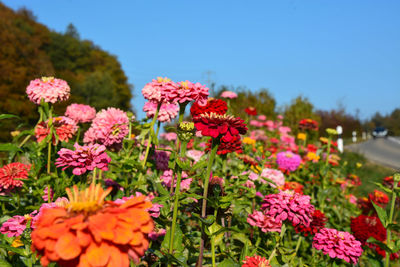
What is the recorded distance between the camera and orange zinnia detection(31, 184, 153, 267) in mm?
737

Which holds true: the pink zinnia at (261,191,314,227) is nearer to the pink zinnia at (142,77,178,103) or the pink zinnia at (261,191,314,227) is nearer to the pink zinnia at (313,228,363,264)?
the pink zinnia at (313,228,363,264)

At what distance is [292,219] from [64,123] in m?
1.87

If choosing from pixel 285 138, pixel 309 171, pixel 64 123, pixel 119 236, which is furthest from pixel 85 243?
pixel 285 138

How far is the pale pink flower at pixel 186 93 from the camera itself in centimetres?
181

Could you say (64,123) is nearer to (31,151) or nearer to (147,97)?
(31,151)

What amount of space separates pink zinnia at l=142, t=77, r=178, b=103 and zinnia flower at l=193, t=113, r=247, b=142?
0.39m

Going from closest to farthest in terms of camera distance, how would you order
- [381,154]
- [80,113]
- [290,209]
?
[290,209] < [80,113] < [381,154]

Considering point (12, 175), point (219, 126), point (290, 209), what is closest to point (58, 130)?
point (12, 175)

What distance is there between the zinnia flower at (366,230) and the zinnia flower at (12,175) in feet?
8.19

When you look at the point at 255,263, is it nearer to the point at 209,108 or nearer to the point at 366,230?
the point at 209,108

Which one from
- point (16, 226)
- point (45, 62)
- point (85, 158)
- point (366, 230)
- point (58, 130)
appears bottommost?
point (366, 230)

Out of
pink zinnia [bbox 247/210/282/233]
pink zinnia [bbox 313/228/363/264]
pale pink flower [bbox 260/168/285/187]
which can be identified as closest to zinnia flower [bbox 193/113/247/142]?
pink zinnia [bbox 247/210/282/233]

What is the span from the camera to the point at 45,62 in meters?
22.6

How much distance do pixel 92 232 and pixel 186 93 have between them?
117 cm
